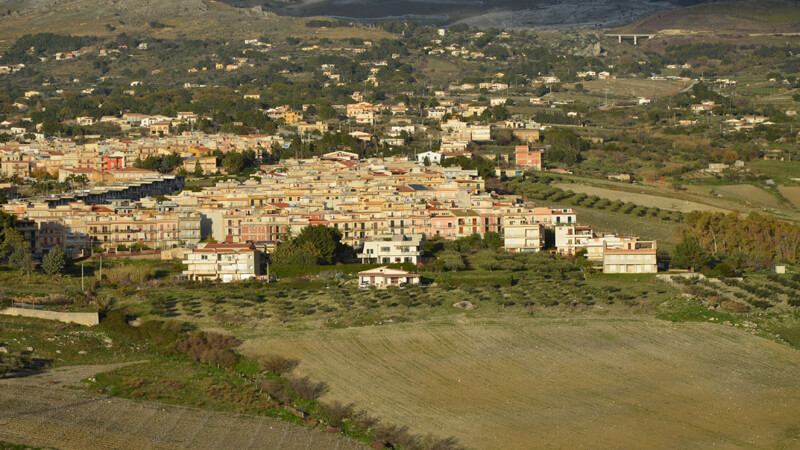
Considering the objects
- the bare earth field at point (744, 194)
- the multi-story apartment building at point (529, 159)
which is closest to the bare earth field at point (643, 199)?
the bare earth field at point (744, 194)

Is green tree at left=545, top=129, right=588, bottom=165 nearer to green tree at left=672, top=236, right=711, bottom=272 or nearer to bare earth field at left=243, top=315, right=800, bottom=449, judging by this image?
green tree at left=672, top=236, right=711, bottom=272

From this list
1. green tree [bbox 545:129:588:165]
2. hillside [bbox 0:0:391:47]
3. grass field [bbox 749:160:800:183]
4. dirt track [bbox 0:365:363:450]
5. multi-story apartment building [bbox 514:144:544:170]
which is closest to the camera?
dirt track [bbox 0:365:363:450]

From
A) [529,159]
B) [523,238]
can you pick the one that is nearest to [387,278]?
[523,238]

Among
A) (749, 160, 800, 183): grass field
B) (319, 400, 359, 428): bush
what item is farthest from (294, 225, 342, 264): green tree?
(749, 160, 800, 183): grass field

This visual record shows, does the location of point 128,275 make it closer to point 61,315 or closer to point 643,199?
point 61,315

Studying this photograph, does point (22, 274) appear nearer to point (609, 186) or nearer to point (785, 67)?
point (609, 186)

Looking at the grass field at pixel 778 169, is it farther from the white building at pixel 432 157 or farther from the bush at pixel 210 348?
the bush at pixel 210 348

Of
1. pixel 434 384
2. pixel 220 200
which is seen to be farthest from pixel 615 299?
pixel 220 200
